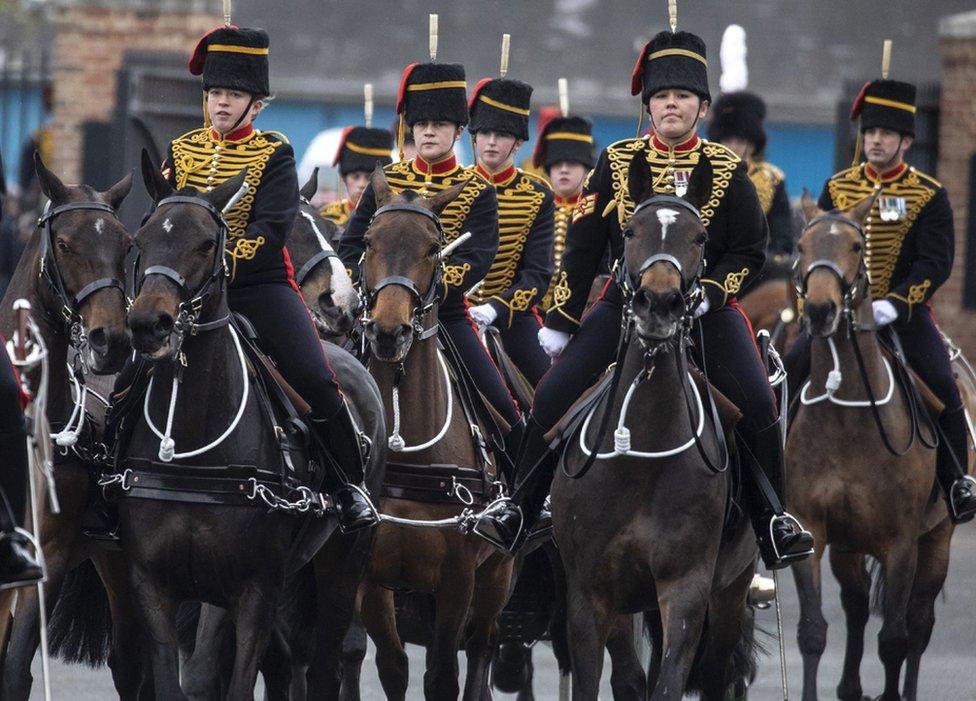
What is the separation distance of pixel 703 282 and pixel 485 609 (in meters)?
2.17

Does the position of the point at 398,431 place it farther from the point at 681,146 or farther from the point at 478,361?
the point at 681,146

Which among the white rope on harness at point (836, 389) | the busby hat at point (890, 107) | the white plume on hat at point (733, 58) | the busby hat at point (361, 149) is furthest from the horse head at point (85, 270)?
the white plume on hat at point (733, 58)

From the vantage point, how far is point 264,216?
8.27m

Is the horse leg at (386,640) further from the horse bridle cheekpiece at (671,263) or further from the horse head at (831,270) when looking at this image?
the horse head at (831,270)

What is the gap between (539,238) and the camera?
36.3ft

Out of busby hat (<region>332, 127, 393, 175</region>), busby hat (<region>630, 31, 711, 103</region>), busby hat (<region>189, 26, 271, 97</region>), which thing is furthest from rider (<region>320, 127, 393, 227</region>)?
busby hat (<region>630, 31, 711, 103</region>)

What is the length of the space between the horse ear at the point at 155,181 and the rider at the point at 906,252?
4109mm

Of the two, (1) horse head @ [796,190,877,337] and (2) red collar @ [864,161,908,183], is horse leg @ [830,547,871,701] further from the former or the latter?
(2) red collar @ [864,161,908,183]

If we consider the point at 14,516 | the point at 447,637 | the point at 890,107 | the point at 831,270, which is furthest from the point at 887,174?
the point at 14,516

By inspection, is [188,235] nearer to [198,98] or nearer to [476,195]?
[476,195]

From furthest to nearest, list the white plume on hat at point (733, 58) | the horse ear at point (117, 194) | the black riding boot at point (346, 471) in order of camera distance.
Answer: the white plume on hat at point (733, 58), the black riding boot at point (346, 471), the horse ear at point (117, 194)

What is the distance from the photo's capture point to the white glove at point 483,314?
10.3 meters

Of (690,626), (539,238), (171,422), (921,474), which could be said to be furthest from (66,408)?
(921,474)

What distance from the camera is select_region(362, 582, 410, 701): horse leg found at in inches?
360
